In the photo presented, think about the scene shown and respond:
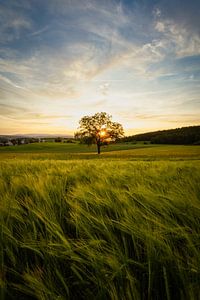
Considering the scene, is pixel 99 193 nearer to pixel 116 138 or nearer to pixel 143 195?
pixel 143 195

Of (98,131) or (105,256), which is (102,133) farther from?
(105,256)

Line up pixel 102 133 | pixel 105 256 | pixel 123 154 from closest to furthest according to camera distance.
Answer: pixel 105 256
pixel 123 154
pixel 102 133

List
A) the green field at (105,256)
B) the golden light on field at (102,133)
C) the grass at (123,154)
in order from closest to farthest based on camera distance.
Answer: the green field at (105,256)
the grass at (123,154)
the golden light on field at (102,133)

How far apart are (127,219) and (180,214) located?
448 millimetres

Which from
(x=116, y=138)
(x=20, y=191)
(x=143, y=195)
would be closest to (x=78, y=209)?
(x=143, y=195)

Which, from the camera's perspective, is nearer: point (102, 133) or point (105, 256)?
point (105, 256)

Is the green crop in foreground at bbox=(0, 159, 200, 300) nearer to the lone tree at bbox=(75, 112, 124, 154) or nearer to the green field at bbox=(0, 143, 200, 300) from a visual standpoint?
the green field at bbox=(0, 143, 200, 300)

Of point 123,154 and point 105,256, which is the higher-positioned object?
point 105,256

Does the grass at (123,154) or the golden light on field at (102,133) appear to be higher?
the golden light on field at (102,133)

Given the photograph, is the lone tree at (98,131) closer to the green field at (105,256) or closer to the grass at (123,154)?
the grass at (123,154)

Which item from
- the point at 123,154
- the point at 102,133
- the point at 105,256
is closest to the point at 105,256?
the point at 105,256

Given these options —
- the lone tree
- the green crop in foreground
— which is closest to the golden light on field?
the lone tree

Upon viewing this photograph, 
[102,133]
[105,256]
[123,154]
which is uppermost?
[102,133]

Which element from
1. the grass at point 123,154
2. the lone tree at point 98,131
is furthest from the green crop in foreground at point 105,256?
the lone tree at point 98,131
